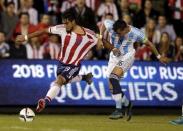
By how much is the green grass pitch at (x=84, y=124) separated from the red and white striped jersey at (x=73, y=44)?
127cm

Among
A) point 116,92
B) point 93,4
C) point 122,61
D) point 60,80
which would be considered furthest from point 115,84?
point 93,4

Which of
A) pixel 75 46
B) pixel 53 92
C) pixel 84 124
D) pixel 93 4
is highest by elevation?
pixel 93 4

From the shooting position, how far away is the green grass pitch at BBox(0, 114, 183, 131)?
12126 mm

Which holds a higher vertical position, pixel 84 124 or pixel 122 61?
pixel 122 61

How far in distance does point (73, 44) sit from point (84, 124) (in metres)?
1.59

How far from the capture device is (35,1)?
711 inches

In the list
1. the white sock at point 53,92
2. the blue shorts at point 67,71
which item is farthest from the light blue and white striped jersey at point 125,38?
the white sock at point 53,92

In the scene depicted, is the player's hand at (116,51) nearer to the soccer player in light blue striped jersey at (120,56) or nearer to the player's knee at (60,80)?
the soccer player in light blue striped jersey at (120,56)

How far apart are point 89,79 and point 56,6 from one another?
4.63 meters

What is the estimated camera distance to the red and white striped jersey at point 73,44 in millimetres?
13109

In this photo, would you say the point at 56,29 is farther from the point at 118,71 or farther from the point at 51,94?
the point at 118,71

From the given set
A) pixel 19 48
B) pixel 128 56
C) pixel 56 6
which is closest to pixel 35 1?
pixel 56 6

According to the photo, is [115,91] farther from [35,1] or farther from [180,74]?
[35,1]

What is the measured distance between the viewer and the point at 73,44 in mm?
13234
